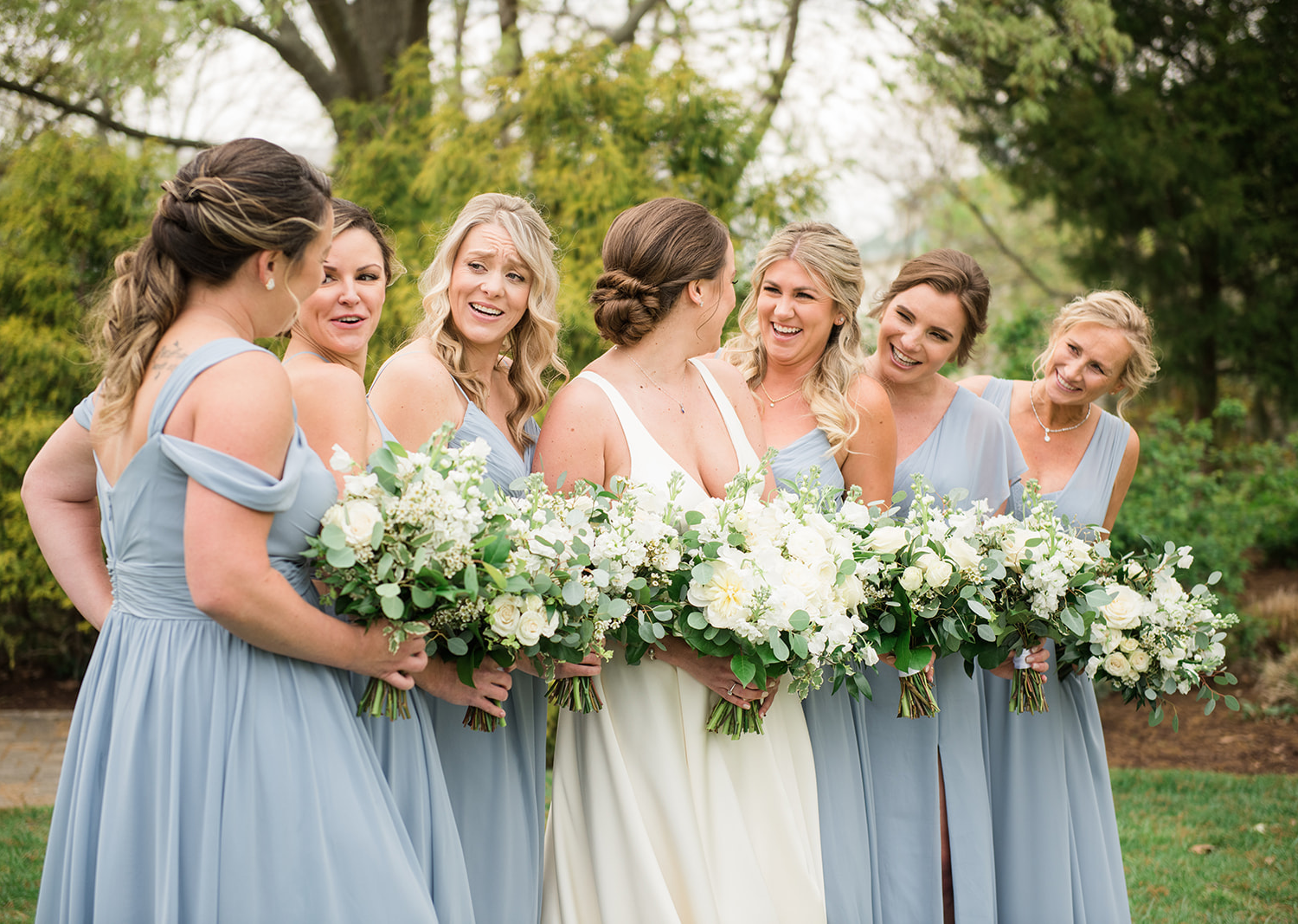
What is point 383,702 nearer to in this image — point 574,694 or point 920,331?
point 574,694

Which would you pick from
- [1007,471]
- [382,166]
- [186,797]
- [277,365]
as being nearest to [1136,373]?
[1007,471]

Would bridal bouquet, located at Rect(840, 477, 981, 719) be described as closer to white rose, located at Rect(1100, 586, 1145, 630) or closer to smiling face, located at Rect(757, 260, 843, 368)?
white rose, located at Rect(1100, 586, 1145, 630)

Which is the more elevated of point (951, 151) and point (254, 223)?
point (951, 151)

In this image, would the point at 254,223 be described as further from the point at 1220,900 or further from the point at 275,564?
the point at 1220,900

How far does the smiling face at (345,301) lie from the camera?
3.27 m

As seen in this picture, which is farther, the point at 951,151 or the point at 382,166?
the point at 951,151

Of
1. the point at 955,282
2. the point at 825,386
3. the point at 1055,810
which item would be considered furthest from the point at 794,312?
the point at 1055,810

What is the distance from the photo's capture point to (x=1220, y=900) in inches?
215

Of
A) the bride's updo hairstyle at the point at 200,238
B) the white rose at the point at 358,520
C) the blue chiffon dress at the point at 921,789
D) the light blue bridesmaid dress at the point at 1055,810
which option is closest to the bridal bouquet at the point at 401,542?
the white rose at the point at 358,520

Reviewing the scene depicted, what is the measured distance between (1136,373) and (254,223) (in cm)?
384

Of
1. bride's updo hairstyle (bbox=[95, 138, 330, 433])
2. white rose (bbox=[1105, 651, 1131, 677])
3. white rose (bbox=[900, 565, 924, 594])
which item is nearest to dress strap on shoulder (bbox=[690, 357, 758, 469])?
white rose (bbox=[900, 565, 924, 594])

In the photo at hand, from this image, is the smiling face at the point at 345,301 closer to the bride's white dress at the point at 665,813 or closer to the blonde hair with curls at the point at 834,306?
the bride's white dress at the point at 665,813

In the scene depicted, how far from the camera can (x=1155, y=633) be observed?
3.88 metres

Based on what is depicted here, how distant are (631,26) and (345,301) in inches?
324
